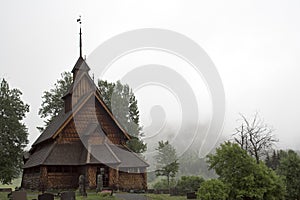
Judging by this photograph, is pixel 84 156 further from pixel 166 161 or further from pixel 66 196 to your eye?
pixel 166 161

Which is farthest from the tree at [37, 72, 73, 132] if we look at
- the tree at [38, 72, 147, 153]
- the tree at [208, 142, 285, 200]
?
the tree at [208, 142, 285, 200]

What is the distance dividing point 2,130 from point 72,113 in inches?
583

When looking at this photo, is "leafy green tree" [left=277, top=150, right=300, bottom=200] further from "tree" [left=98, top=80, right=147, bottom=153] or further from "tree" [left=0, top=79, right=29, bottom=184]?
"tree" [left=0, top=79, right=29, bottom=184]

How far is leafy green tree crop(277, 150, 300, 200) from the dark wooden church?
1514 cm

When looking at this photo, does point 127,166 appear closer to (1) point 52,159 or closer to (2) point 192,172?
(1) point 52,159

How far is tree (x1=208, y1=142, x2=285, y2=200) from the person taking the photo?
1177 inches

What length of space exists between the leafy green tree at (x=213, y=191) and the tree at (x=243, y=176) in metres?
1.39

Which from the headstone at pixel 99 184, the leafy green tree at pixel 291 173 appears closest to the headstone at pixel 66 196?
the headstone at pixel 99 184

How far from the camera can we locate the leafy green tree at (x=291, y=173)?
3806 centimetres

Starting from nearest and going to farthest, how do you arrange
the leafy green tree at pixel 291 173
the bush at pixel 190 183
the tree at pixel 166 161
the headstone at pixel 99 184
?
the headstone at pixel 99 184, the leafy green tree at pixel 291 173, the bush at pixel 190 183, the tree at pixel 166 161

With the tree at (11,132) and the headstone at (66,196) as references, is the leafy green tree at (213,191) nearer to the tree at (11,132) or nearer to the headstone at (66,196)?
the headstone at (66,196)

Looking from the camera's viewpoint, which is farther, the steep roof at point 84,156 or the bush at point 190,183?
the bush at point 190,183

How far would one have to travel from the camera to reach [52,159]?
124 ft

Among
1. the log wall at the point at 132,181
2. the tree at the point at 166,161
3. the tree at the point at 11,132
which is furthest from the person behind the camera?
the tree at the point at 166,161
